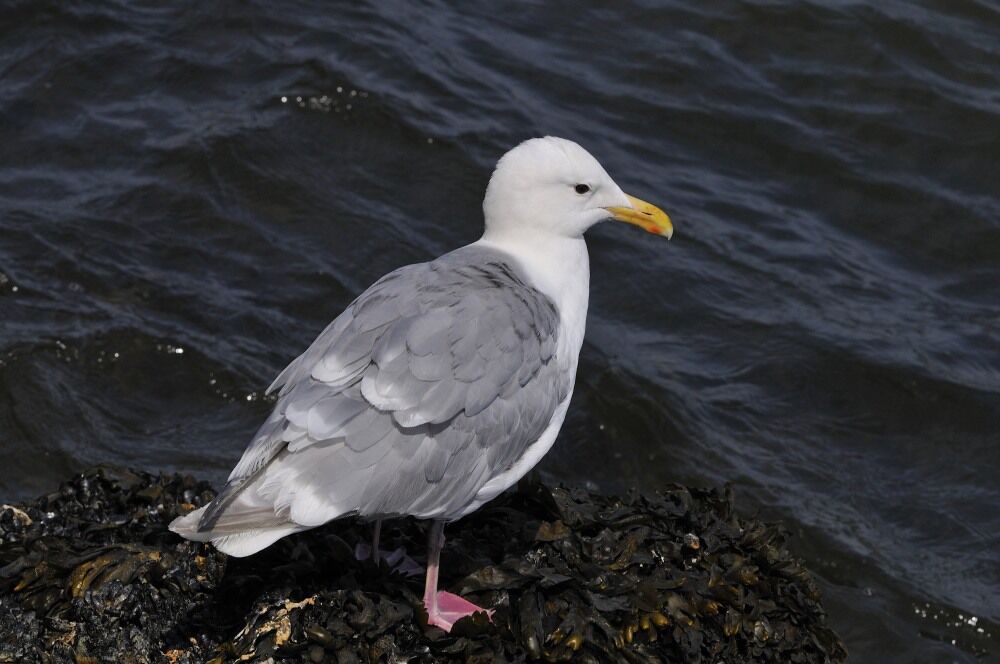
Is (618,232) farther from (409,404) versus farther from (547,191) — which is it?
(409,404)

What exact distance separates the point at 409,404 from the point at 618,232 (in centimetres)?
546

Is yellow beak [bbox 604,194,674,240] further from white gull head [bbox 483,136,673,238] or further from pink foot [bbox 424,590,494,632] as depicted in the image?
pink foot [bbox 424,590,494,632]

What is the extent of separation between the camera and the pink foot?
457cm

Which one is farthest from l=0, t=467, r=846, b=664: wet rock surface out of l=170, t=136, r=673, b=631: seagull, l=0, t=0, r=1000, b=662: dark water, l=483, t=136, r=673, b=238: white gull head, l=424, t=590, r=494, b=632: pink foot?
l=0, t=0, r=1000, b=662: dark water

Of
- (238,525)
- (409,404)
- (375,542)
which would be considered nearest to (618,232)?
(375,542)

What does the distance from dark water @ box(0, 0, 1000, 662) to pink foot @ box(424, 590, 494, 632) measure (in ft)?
8.74

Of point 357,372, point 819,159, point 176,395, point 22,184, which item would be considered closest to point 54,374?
point 176,395

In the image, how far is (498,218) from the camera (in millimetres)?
5426

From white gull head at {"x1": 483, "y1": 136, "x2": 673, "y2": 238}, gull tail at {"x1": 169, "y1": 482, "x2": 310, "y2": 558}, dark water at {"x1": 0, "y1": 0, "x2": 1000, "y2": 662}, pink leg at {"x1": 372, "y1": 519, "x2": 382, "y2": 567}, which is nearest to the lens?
gull tail at {"x1": 169, "y1": 482, "x2": 310, "y2": 558}

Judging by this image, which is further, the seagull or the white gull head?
the white gull head

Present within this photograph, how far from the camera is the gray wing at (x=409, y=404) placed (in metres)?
4.33

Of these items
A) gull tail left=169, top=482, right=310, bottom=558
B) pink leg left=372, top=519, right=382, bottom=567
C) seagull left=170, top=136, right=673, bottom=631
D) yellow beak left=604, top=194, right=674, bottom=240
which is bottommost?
pink leg left=372, top=519, right=382, bottom=567

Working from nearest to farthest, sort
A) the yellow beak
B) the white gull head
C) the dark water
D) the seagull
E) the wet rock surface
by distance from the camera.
→ the seagull, the wet rock surface, the white gull head, the yellow beak, the dark water

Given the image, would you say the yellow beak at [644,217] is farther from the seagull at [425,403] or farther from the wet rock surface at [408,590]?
the wet rock surface at [408,590]
